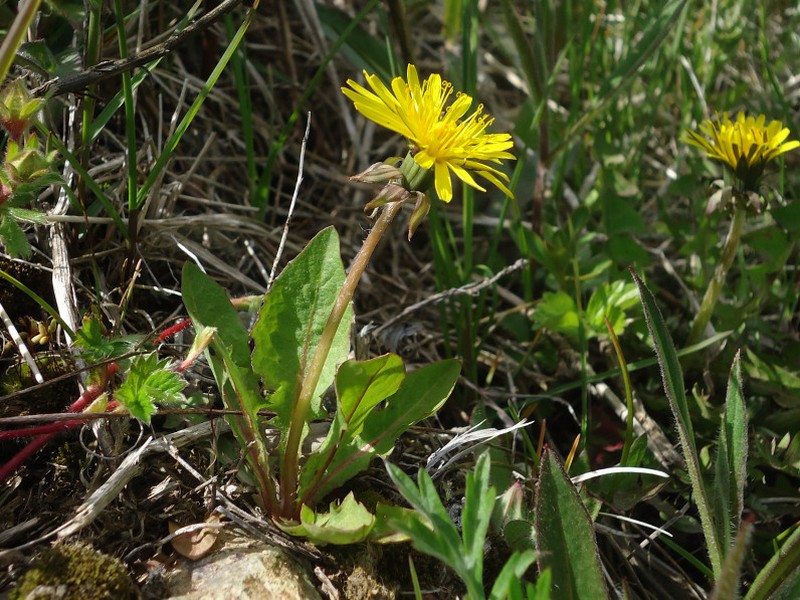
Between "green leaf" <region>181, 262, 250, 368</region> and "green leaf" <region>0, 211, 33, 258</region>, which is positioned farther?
"green leaf" <region>181, 262, 250, 368</region>

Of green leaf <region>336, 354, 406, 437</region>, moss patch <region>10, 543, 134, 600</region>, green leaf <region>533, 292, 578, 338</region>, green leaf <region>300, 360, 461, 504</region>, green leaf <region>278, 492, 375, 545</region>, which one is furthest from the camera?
green leaf <region>533, 292, 578, 338</region>

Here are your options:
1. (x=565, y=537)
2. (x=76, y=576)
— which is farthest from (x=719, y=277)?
(x=76, y=576)

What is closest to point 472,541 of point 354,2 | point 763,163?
point 763,163

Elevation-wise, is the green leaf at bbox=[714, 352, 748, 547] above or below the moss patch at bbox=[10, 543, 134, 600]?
above

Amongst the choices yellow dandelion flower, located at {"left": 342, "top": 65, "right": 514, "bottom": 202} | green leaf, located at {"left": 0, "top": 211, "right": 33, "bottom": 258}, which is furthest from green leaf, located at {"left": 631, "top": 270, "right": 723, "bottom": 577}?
green leaf, located at {"left": 0, "top": 211, "right": 33, "bottom": 258}

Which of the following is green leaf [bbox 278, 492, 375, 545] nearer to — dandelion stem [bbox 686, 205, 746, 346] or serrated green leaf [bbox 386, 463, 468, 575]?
serrated green leaf [bbox 386, 463, 468, 575]
